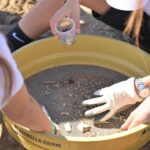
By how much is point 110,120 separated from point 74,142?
0.31 metres

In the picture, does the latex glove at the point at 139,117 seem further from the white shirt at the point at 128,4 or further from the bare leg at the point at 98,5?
the bare leg at the point at 98,5

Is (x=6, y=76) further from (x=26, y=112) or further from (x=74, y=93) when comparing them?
(x=74, y=93)

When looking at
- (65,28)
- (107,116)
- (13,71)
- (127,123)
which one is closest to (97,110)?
(107,116)

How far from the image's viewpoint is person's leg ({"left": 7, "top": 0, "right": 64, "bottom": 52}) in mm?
1682

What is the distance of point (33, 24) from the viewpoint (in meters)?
1.72

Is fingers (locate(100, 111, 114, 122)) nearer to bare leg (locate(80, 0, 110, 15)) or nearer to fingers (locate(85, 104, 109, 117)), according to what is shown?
fingers (locate(85, 104, 109, 117))

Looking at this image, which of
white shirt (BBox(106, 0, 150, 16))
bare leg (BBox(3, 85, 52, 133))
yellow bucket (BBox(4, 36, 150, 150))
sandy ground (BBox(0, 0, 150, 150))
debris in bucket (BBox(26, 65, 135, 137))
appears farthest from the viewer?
sandy ground (BBox(0, 0, 150, 150))

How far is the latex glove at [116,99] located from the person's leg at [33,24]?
1.29ft

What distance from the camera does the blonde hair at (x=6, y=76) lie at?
0.93m

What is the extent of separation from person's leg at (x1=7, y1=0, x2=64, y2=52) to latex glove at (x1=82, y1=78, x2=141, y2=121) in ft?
1.29

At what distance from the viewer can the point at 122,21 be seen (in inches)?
66.0

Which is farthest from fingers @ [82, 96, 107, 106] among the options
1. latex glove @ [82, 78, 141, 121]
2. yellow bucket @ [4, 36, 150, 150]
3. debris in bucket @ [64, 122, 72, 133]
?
yellow bucket @ [4, 36, 150, 150]

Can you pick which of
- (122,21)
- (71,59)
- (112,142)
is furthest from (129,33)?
(112,142)

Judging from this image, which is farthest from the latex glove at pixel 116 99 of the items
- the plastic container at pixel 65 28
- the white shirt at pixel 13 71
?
the white shirt at pixel 13 71
